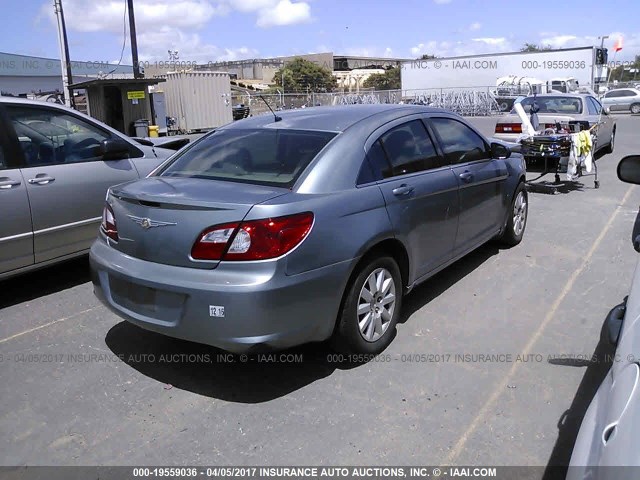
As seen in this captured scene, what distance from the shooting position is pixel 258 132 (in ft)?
13.8

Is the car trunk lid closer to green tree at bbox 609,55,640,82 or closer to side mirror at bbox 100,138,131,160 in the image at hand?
side mirror at bbox 100,138,131,160

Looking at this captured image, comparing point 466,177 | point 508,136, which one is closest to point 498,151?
point 466,177

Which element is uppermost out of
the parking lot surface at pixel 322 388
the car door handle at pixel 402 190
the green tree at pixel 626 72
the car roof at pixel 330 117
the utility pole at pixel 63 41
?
the green tree at pixel 626 72

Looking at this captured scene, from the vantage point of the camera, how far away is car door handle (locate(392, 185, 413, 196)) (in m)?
3.92

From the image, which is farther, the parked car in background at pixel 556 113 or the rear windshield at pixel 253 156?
the parked car in background at pixel 556 113

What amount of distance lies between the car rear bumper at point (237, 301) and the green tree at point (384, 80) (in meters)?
85.0

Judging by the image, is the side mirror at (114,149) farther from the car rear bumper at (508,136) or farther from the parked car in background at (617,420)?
the car rear bumper at (508,136)

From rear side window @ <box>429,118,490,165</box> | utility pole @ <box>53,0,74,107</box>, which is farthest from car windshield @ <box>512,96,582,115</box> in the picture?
utility pole @ <box>53,0,74,107</box>

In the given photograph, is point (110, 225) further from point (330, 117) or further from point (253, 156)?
point (330, 117)

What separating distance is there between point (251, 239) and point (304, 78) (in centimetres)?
8229

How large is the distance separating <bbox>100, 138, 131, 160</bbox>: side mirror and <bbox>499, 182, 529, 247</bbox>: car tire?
13.2 feet

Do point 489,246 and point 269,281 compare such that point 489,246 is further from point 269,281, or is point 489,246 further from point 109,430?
point 109,430

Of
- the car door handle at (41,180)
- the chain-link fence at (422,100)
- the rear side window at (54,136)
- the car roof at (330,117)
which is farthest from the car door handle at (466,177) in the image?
the chain-link fence at (422,100)

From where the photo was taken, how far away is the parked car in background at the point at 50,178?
15.7 ft
